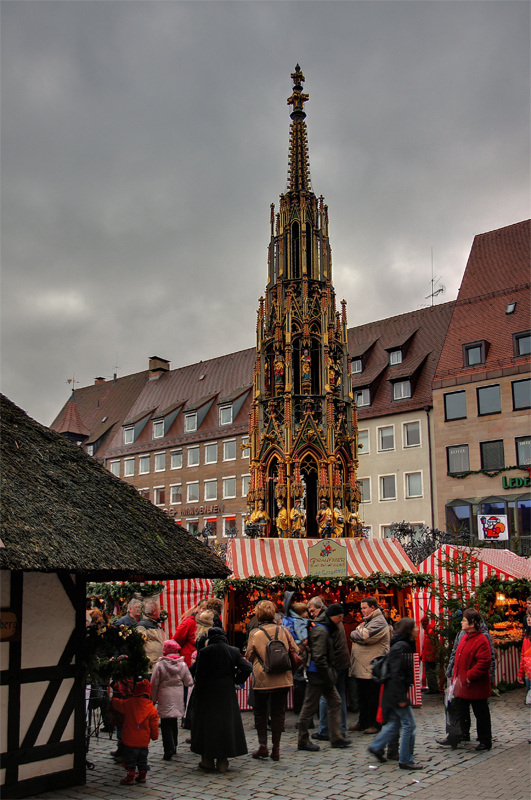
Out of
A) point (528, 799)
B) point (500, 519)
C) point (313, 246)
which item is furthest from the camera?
point (500, 519)

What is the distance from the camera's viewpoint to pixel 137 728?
805 cm

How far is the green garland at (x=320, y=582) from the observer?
12906mm

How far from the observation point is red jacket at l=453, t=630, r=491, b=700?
8.73 metres

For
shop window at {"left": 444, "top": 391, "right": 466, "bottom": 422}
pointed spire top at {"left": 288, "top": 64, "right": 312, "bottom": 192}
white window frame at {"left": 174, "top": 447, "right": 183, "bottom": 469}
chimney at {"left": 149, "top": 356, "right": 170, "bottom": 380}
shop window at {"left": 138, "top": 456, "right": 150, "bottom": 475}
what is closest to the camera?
pointed spire top at {"left": 288, "top": 64, "right": 312, "bottom": 192}

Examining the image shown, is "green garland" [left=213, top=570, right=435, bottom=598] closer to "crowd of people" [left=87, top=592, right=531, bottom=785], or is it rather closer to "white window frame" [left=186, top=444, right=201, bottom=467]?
"crowd of people" [left=87, top=592, right=531, bottom=785]

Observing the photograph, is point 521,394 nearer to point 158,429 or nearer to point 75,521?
point 158,429

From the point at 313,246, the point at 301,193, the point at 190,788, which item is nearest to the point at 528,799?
the point at 190,788

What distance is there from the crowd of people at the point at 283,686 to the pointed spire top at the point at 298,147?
12.6 meters

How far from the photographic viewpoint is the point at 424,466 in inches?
1423

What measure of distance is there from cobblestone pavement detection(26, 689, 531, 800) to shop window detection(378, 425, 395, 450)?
92.3ft

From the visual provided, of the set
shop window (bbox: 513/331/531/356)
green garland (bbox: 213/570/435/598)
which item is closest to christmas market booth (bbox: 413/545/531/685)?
green garland (bbox: 213/570/435/598)

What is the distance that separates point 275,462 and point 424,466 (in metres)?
19.6

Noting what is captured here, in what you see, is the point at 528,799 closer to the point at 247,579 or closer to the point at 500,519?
the point at 247,579

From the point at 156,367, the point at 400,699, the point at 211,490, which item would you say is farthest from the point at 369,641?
the point at 156,367
